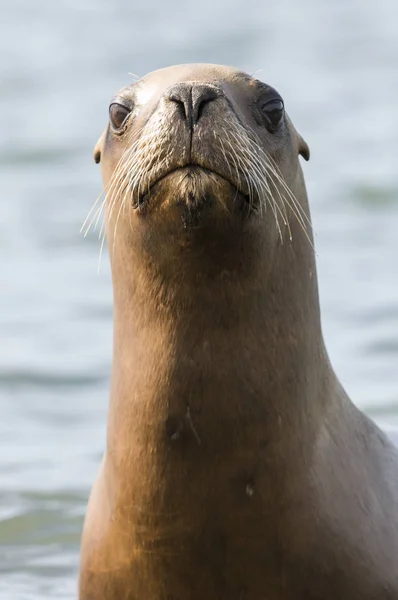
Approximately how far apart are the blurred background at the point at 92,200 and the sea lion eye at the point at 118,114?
2461 mm

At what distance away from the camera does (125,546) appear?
6.05m

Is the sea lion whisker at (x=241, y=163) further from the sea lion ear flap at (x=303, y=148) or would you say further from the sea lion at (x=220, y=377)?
the sea lion ear flap at (x=303, y=148)

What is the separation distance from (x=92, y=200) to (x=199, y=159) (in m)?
9.54

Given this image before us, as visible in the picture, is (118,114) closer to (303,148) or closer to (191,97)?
(191,97)

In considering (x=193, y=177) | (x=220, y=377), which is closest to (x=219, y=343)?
(x=220, y=377)

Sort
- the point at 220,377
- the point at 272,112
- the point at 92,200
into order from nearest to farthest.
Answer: the point at 220,377 → the point at 272,112 → the point at 92,200

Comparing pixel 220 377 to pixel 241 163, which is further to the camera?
pixel 220 377

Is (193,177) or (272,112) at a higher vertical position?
(272,112)

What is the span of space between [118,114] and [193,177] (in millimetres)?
640

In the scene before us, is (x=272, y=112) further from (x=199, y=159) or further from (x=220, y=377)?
(x=220, y=377)

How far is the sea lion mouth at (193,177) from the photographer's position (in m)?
5.48

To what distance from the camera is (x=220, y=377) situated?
5777mm

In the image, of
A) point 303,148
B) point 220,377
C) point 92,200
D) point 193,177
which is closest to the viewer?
point 193,177

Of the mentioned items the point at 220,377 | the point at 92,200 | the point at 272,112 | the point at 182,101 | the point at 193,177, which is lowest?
the point at 220,377
